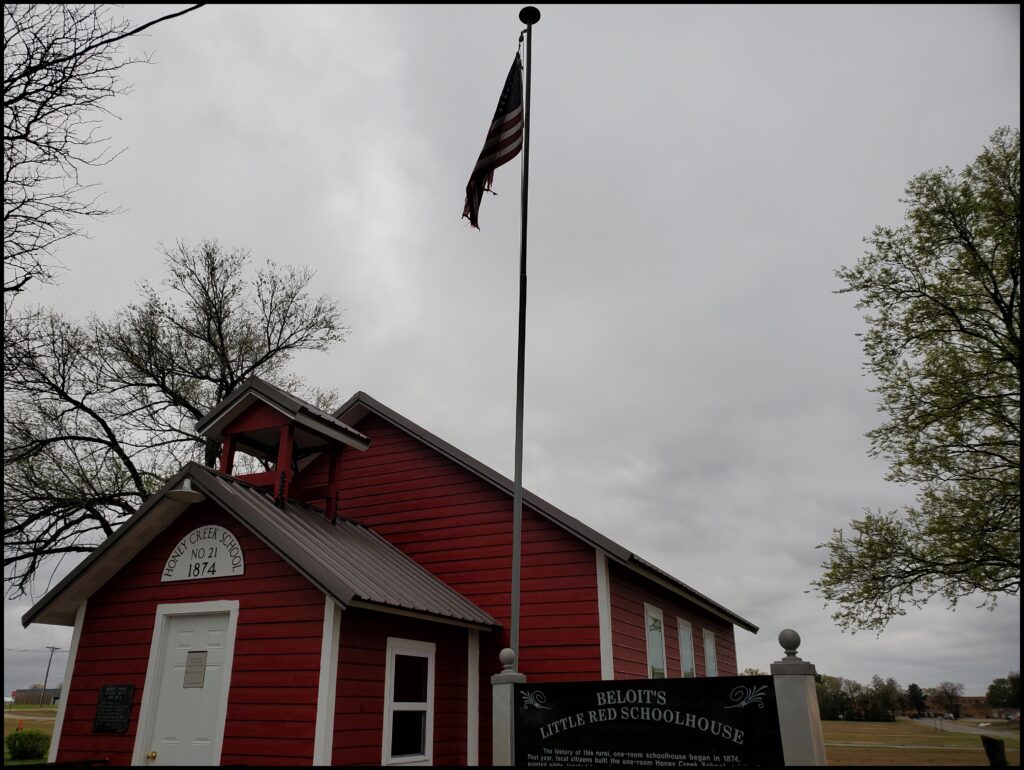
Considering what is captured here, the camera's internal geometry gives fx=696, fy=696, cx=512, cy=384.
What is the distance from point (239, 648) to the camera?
32.0ft

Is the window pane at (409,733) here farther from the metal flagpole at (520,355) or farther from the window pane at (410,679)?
the metal flagpole at (520,355)

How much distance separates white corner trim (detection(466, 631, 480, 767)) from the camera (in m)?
11.6

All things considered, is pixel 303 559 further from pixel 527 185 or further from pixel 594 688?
pixel 527 185

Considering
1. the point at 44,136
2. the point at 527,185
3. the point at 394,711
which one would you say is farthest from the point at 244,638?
the point at 527,185

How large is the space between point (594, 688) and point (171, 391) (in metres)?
17.9

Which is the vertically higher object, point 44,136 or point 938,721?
point 44,136

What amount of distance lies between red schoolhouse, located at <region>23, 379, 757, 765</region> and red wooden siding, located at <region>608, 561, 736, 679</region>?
0.07 m

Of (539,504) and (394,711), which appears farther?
(539,504)

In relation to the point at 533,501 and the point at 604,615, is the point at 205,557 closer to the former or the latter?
the point at 533,501

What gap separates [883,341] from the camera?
16.9 m

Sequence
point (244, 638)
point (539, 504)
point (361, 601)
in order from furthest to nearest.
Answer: point (539, 504)
point (244, 638)
point (361, 601)

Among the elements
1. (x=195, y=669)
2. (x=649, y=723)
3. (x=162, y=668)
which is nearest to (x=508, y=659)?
(x=649, y=723)

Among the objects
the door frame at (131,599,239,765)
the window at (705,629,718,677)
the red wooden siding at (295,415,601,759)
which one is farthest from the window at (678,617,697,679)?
the door frame at (131,599,239,765)

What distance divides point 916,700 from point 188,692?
1366 cm
